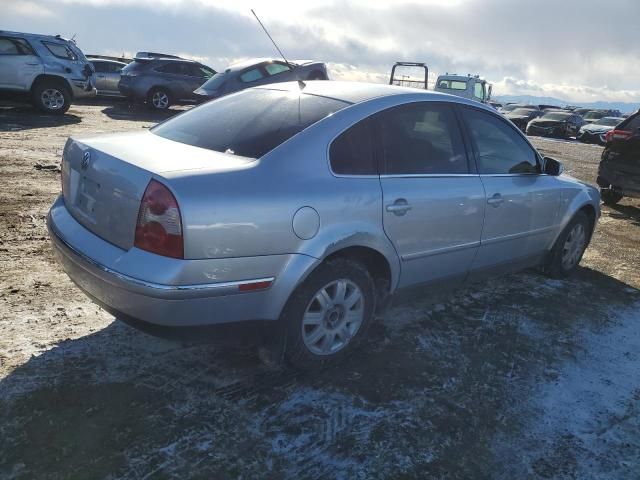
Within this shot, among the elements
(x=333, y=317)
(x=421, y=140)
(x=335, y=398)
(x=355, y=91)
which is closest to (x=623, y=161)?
(x=421, y=140)

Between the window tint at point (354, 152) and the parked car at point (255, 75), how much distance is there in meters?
9.84

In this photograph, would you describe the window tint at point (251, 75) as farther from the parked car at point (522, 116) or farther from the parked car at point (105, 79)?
the parked car at point (522, 116)

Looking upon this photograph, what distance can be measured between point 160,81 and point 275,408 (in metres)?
15.4

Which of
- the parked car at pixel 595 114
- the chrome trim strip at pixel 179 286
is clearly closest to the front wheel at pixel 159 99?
the chrome trim strip at pixel 179 286

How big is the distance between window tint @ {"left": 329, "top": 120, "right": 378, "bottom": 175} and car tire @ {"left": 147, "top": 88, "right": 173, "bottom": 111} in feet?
48.5

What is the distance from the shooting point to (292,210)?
2613 millimetres

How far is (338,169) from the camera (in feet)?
9.45

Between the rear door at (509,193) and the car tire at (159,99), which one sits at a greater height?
the car tire at (159,99)

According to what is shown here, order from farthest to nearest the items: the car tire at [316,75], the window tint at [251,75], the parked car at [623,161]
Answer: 1. the window tint at [251,75]
2. the car tire at [316,75]
3. the parked car at [623,161]

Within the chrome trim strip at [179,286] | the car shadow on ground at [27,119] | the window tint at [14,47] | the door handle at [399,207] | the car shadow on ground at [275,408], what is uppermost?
the window tint at [14,47]

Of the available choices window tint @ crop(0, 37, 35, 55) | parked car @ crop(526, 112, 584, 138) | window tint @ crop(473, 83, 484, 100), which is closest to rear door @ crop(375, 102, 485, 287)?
window tint @ crop(0, 37, 35, 55)

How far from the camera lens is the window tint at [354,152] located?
2896 mm

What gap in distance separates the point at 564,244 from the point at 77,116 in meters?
12.7

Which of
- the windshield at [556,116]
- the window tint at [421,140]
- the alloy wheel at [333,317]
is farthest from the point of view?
the windshield at [556,116]
